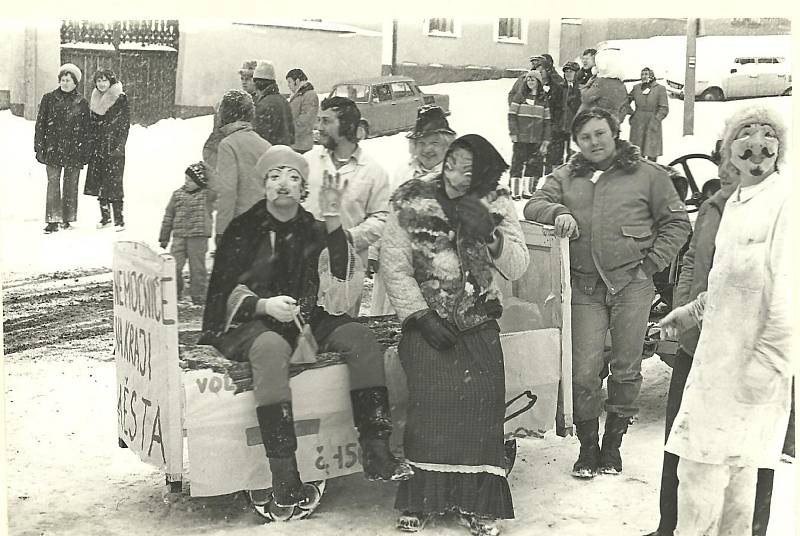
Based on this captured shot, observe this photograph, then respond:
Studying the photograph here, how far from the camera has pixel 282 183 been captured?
11.7 ft

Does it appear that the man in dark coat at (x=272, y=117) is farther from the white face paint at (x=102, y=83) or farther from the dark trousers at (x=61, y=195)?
the dark trousers at (x=61, y=195)

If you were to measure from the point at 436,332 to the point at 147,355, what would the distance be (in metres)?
0.99

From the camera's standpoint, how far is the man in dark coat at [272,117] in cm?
363

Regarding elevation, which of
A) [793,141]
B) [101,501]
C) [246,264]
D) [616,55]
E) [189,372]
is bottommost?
[101,501]

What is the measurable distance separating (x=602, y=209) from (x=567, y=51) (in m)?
0.59

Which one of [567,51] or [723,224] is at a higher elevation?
[567,51]

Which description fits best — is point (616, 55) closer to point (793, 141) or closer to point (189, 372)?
point (793, 141)

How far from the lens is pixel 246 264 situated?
3.60 metres

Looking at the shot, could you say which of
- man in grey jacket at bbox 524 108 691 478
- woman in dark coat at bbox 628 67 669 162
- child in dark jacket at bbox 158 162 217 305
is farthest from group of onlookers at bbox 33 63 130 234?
woman in dark coat at bbox 628 67 669 162

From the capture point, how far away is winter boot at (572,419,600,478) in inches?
153

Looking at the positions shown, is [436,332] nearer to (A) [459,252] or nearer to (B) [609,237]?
(A) [459,252]

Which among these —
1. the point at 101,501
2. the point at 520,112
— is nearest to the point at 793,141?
the point at 520,112

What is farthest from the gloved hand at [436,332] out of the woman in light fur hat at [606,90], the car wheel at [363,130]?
the woman in light fur hat at [606,90]

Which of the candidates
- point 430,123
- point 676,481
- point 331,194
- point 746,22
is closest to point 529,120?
point 430,123
